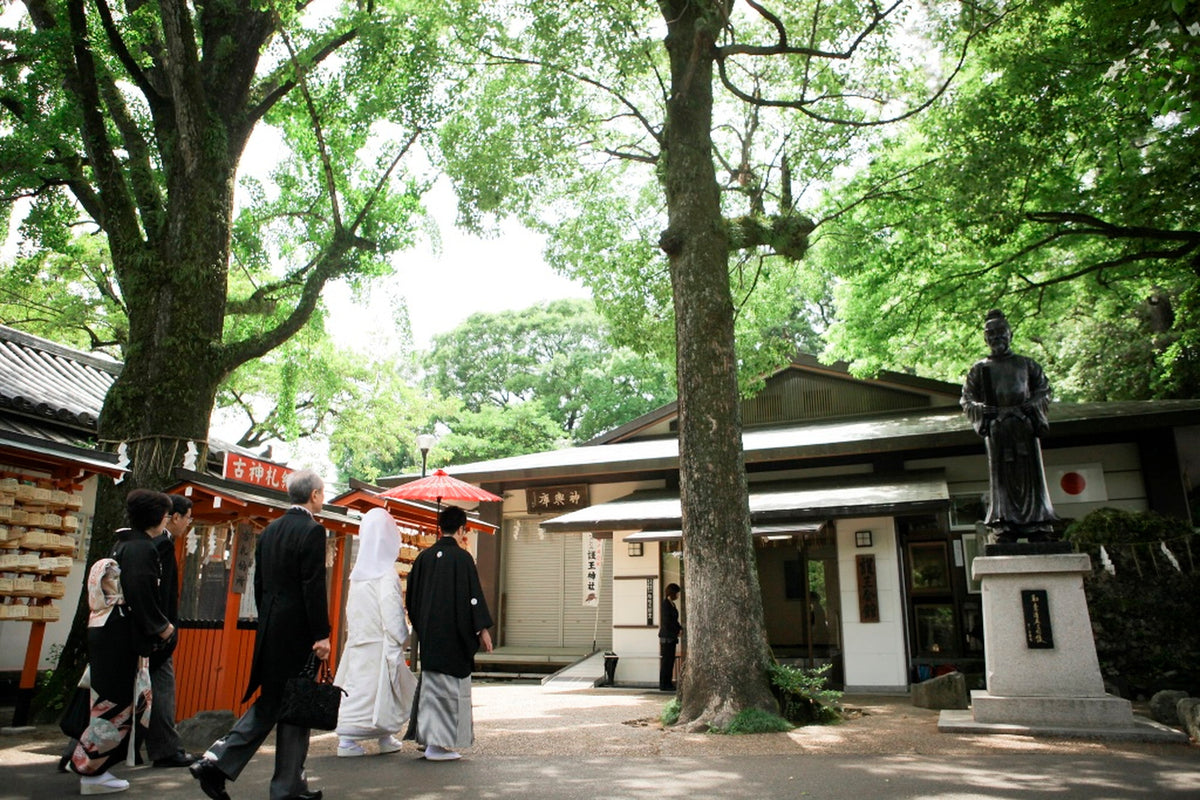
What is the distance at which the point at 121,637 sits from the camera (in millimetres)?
5074

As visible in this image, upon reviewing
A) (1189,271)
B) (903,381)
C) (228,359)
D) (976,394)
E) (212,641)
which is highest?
(1189,271)

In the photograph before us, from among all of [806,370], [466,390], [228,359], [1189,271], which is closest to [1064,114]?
[1189,271]

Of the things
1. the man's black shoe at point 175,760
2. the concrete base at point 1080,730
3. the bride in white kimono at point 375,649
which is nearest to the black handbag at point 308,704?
the bride in white kimono at point 375,649

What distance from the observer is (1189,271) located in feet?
42.9

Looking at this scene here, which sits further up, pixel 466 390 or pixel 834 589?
pixel 466 390

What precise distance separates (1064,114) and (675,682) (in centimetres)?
971

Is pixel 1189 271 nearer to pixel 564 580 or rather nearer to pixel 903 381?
pixel 903 381

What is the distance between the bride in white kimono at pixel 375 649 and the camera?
617 centimetres

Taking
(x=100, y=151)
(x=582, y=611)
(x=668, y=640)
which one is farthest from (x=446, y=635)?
(x=582, y=611)

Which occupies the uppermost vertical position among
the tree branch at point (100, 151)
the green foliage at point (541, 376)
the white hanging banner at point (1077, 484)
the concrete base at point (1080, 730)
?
the green foliage at point (541, 376)

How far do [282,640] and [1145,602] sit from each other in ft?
32.3

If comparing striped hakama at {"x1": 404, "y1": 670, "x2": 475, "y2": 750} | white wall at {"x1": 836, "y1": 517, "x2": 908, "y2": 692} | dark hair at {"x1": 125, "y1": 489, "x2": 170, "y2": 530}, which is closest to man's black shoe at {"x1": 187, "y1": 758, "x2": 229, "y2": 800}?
striped hakama at {"x1": 404, "y1": 670, "x2": 475, "y2": 750}

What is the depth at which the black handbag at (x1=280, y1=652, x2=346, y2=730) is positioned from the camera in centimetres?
409

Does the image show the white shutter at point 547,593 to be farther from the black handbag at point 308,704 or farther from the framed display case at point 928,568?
the black handbag at point 308,704
